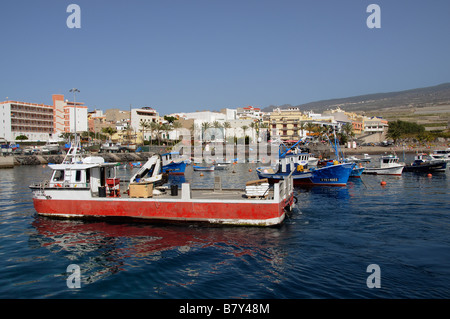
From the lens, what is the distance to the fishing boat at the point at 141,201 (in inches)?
809

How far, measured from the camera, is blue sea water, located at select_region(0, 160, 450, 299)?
12.9 m

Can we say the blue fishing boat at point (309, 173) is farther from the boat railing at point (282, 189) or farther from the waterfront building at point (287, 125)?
the waterfront building at point (287, 125)

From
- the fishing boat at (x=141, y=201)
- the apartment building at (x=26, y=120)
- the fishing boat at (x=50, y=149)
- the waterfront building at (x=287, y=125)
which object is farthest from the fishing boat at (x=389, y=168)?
the apartment building at (x=26, y=120)

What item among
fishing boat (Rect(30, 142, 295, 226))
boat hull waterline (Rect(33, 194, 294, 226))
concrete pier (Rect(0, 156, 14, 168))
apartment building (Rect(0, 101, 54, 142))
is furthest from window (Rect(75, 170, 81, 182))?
apartment building (Rect(0, 101, 54, 142))

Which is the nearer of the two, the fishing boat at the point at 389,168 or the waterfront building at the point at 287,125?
the fishing boat at the point at 389,168

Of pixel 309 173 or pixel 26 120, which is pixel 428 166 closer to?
pixel 309 173

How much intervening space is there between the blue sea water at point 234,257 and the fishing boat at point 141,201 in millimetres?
651

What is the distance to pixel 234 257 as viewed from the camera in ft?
53.4

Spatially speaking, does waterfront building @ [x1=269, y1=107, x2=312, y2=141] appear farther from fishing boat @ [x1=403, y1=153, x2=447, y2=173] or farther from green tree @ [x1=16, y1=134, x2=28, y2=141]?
green tree @ [x1=16, y1=134, x2=28, y2=141]

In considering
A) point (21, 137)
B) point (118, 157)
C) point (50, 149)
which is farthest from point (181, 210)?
point (21, 137)

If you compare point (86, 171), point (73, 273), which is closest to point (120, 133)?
point (86, 171)

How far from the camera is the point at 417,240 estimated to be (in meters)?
18.7
